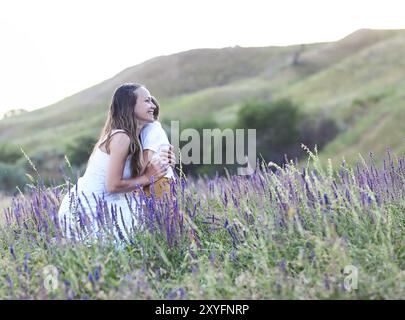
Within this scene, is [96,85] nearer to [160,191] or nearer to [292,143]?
[292,143]

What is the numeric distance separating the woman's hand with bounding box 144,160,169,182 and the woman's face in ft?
1.26

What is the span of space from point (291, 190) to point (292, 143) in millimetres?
22905

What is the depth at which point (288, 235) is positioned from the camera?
3.82 metres

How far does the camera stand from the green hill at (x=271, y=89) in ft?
→ 99.3

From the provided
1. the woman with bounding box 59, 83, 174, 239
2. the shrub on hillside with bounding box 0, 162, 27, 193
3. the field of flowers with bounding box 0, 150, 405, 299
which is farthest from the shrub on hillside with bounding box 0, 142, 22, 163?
the field of flowers with bounding box 0, 150, 405, 299

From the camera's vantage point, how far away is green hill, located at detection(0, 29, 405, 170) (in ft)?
99.3

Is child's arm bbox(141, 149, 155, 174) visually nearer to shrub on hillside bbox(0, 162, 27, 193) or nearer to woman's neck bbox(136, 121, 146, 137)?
woman's neck bbox(136, 121, 146, 137)

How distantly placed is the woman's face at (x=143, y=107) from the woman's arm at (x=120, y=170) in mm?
265

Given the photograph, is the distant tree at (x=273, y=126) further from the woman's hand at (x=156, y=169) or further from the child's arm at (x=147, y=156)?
the woman's hand at (x=156, y=169)

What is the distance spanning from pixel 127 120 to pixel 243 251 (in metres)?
1.70
